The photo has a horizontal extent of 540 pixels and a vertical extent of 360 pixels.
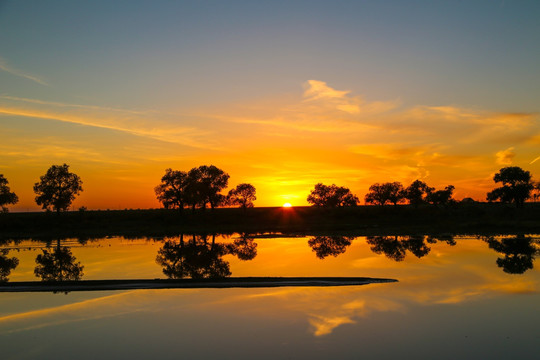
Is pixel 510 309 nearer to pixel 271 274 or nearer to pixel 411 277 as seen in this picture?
pixel 411 277

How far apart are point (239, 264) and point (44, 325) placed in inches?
776

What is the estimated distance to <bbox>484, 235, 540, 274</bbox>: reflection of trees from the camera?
33062 millimetres

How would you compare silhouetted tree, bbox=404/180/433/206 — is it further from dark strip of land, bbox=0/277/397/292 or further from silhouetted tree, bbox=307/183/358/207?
dark strip of land, bbox=0/277/397/292

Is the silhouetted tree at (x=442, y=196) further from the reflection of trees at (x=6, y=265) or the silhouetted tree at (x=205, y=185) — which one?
the reflection of trees at (x=6, y=265)

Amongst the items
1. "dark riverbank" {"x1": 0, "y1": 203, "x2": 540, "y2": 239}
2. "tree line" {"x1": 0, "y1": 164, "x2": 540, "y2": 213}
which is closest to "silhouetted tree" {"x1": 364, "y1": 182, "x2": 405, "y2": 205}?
"tree line" {"x1": 0, "y1": 164, "x2": 540, "y2": 213}

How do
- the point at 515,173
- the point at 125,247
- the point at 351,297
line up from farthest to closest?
the point at 515,173, the point at 125,247, the point at 351,297

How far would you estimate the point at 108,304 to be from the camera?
2277cm

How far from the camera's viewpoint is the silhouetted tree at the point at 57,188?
9857 cm

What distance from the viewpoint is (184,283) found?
27.4 meters

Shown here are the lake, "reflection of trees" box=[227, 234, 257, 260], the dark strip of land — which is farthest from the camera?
"reflection of trees" box=[227, 234, 257, 260]

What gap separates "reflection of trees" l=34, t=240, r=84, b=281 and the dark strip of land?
351 centimetres

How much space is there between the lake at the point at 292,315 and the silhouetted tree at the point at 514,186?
4500 inches

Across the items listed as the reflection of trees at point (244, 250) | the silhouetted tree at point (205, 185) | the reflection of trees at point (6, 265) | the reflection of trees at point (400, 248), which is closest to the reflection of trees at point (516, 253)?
the reflection of trees at point (400, 248)

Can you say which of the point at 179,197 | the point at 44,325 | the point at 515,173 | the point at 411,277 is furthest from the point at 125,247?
the point at 515,173
